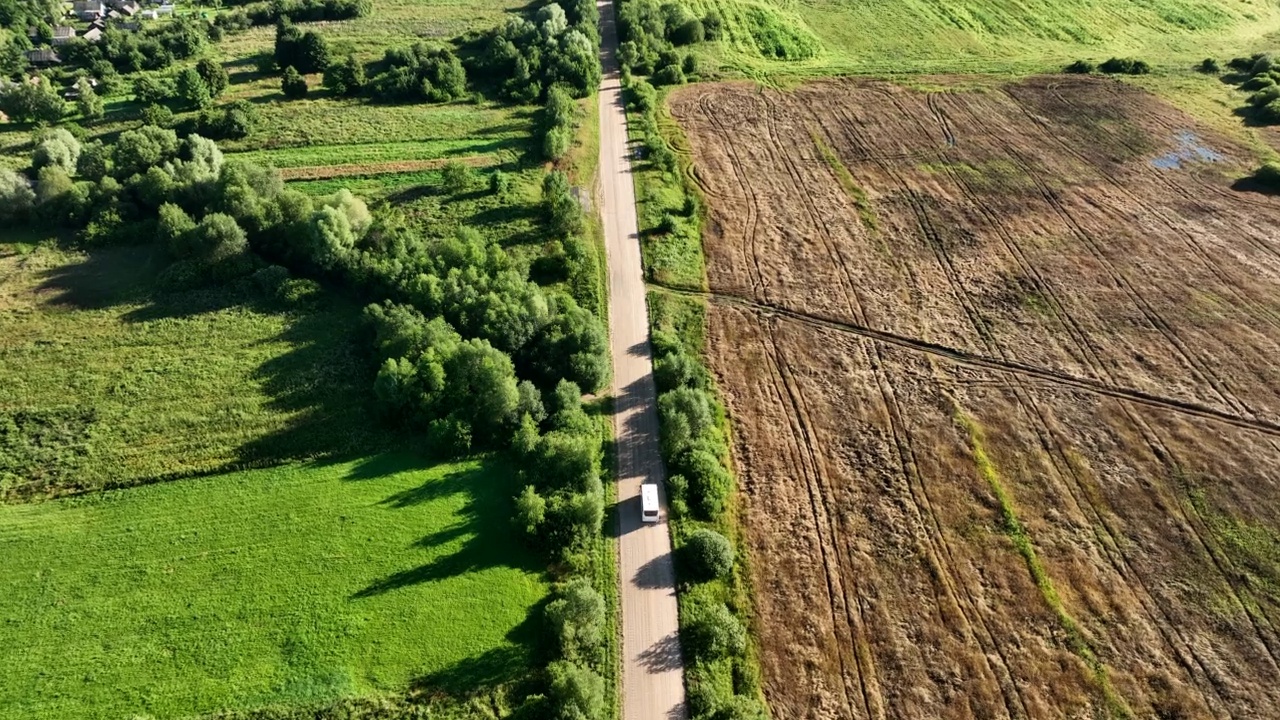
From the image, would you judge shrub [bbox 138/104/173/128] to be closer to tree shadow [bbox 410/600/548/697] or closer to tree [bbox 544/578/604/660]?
tree shadow [bbox 410/600/548/697]

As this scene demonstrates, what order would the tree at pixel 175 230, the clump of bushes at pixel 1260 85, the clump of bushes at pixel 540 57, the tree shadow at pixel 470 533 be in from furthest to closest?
1. the clump of bushes at pixel 540 57
2. the clump of bushes at pixel 1260 85
3. the tree at pixel 175 230
4. the tree shadow at pixel 470 533

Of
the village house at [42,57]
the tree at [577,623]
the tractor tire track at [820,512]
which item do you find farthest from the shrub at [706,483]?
the village house at [42,57]

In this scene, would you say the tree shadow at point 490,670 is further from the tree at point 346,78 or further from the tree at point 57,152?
the tree at point 346,78

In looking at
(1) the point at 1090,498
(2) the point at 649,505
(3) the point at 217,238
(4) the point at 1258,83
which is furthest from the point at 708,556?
(4) the point at 1258,83

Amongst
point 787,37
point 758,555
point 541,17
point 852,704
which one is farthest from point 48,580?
point 787,37

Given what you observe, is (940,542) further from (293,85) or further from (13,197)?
(293,85)

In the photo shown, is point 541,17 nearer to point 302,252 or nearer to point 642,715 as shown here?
point 302,252
